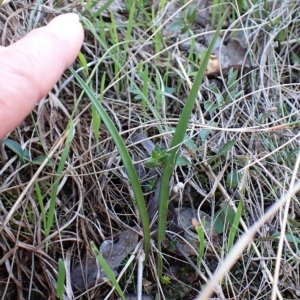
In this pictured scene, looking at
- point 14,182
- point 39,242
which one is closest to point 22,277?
point 39,242

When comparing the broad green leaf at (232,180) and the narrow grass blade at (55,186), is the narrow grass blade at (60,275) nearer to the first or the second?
the narrow grass blade at (55,186)

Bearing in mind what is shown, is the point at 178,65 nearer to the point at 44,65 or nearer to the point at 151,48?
the point at 151,48

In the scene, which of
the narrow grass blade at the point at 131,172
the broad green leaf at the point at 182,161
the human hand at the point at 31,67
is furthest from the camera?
the broad green leaf at the point at 182,161

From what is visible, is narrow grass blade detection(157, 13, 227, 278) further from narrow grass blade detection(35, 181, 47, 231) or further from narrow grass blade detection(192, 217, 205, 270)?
narrow grass blade detection(35, 181, 47, 231)

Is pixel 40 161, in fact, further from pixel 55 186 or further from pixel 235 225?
pixel 235 225

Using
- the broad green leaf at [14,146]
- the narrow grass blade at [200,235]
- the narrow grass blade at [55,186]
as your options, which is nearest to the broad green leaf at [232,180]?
the narrow grass blade at [200,235]

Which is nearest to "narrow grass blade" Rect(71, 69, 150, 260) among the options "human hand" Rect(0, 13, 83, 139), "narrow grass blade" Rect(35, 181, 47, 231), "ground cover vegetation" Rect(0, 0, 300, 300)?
"ground cover vegetation" Rect(0, 0, 300, 300)
